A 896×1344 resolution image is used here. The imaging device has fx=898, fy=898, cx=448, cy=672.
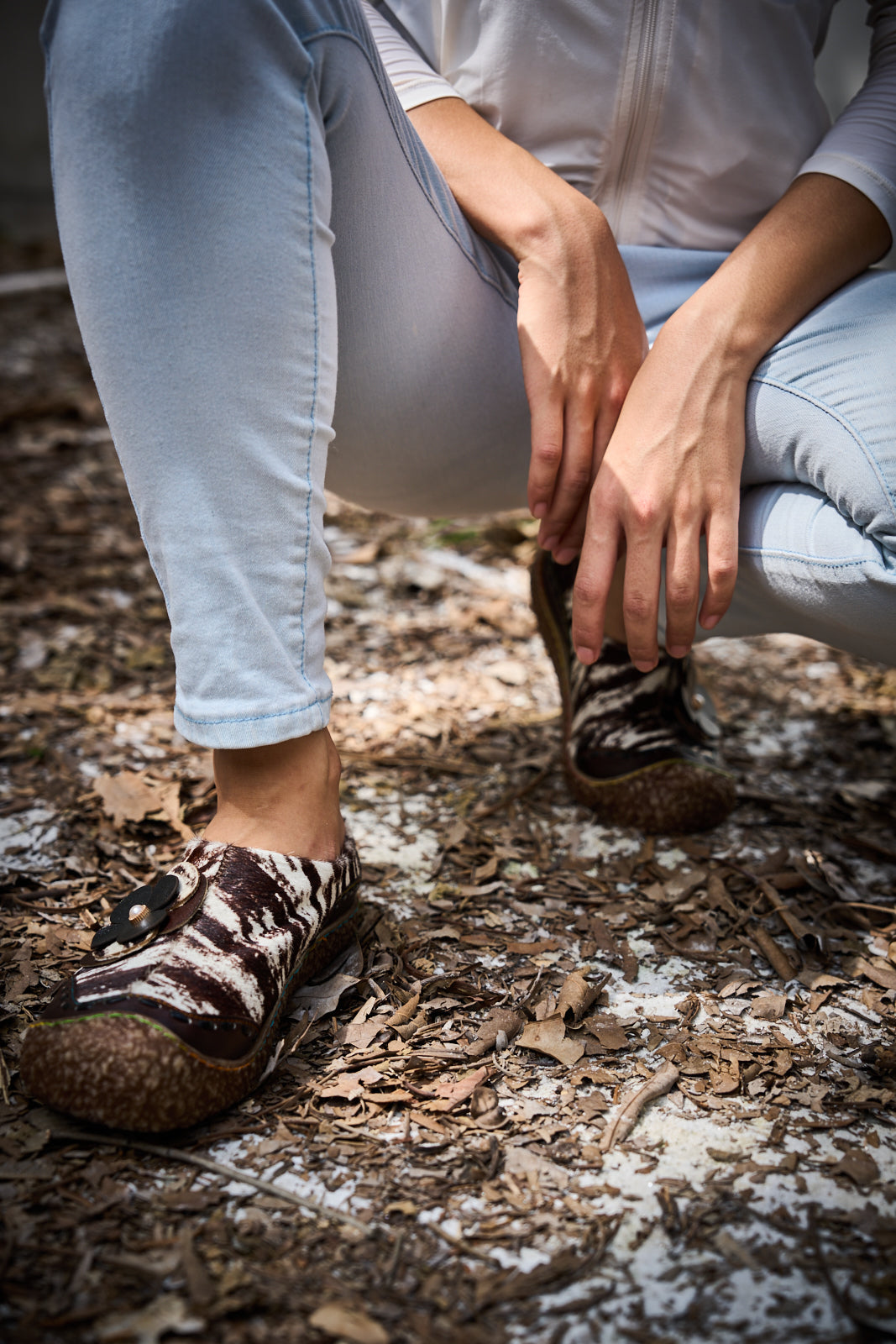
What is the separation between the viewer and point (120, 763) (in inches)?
63.4

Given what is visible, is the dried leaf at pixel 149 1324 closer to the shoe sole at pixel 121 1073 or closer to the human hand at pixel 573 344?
the shoe sole at pixel 121 1073

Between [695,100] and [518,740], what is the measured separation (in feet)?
3.56

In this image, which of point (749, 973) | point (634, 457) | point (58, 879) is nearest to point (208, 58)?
point (634, 457)

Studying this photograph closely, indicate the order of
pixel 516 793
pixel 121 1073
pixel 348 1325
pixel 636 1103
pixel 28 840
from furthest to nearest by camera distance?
pixel 516 793 < pixel 28 840 < pixel 636 1103 < pixel 121 1073 < pixel 348 1325

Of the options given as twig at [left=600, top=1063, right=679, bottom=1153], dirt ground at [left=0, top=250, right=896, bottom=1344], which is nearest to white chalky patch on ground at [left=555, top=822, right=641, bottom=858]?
dirt ground at [left=0, top=250, right=896, bottom=1344]

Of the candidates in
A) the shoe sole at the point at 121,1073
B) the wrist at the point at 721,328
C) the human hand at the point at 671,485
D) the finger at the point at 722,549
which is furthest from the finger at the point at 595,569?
the shoe sole at the point at 121,1073

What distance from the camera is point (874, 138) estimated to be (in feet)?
3.89

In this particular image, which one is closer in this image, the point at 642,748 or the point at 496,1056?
the point at 496,1056

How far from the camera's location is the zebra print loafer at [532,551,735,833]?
1.41m

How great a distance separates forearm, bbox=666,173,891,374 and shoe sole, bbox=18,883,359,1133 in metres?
0.99

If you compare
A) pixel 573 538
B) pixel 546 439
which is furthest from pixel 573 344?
pixel 573 538

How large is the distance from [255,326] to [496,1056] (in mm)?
825

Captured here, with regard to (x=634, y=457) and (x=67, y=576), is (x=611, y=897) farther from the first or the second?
(x=67, y=576)

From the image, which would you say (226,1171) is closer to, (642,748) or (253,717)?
(253,717)
